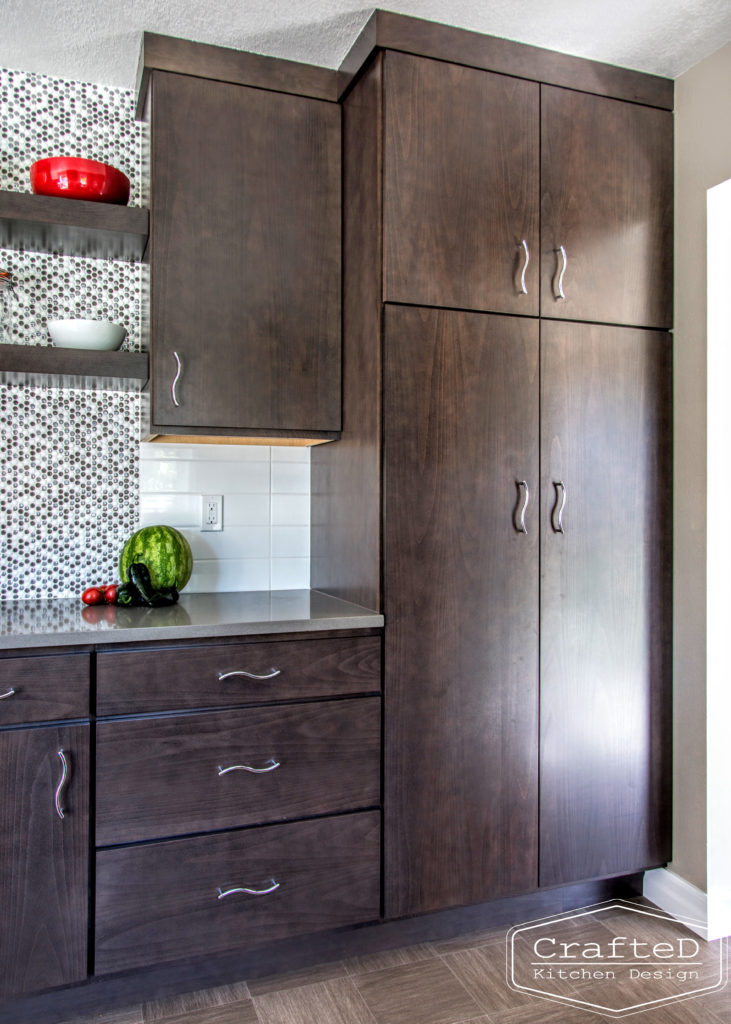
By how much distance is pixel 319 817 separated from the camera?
1896 millimetres

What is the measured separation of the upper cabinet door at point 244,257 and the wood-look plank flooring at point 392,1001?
1.45 metres

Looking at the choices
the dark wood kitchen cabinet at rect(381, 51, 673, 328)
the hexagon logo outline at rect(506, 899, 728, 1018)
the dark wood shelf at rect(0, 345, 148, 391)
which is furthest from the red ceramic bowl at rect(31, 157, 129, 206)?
the hexagon logo outline at rect(506, 899, 728, 1018)

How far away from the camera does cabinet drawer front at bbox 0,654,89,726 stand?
165 centimetres

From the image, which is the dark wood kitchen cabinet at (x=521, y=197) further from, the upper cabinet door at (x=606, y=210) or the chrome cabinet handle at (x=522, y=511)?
the chrome cabinet handle at (x=522, y=511)

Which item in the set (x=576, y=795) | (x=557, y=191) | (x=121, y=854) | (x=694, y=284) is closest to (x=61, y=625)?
(x=121, y=854)

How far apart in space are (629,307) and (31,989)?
2.31 m

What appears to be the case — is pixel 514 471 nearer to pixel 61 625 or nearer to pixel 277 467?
pixel 277 467

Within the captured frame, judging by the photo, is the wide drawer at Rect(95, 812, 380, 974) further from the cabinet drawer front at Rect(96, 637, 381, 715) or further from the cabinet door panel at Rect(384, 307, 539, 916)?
the cabinet drawer front at Rect(96, 637, 381, 715)

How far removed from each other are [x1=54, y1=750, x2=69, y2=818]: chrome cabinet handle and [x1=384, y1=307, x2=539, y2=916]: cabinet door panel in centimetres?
77

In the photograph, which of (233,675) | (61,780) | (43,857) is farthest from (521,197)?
(43,857)

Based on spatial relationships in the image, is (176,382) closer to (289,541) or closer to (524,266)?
(289,541)

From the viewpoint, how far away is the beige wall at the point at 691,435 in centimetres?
217

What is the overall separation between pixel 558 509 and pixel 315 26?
1444mm

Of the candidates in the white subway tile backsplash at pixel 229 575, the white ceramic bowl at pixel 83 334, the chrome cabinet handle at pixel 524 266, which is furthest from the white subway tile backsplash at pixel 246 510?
the chrome cabinet handle at pixel 524 266
